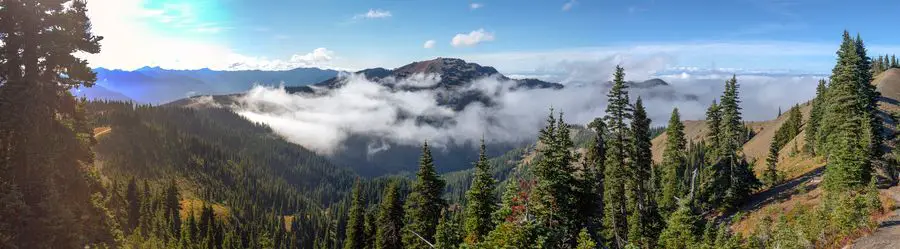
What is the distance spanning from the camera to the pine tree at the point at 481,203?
115 feet

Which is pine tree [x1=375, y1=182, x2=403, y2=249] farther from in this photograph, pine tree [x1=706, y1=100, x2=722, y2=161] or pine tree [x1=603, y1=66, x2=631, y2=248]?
pine tree [x1=706, y1=100, x2=722, y2=161]

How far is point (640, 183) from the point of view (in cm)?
4522

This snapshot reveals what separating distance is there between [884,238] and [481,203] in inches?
1027

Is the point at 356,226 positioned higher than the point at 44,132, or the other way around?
the point at 44,132

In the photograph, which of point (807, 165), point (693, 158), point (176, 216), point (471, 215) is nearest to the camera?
point (471, 215)

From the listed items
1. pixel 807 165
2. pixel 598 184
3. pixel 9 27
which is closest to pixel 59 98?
pixel 9 27

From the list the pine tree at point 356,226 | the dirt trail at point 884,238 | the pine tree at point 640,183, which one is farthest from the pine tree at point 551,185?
the pine tree at point 356,226

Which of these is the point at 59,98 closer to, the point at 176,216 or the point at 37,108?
the point at 37,108

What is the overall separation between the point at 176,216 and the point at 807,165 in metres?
146

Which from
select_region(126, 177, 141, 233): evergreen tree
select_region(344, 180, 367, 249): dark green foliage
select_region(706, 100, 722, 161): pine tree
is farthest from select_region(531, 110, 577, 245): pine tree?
select_region(126, 177, 141, 233): evergreen tree

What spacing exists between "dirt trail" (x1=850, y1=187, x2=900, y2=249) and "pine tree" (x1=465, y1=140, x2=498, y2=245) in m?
23.2

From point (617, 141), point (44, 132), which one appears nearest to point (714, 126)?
point (617, 141)

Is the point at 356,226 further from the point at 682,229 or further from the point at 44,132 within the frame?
the point at 44,132

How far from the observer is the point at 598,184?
1997 inches
